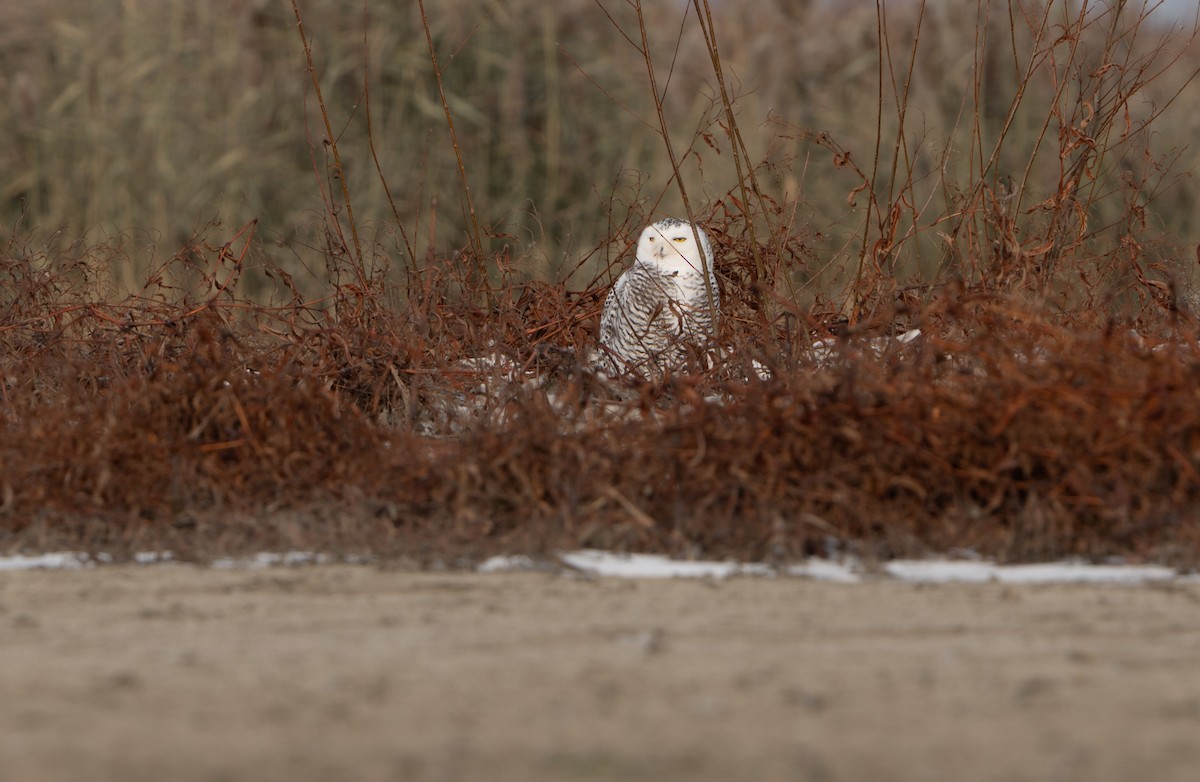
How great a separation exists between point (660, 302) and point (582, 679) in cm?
253

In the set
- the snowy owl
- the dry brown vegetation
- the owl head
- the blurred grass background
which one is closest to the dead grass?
the dry brown vegetation

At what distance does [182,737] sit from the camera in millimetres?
1968

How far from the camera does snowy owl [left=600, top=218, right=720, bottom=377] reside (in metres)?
4.69

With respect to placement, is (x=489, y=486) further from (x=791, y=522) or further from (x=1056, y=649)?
(x=1056, y=649)

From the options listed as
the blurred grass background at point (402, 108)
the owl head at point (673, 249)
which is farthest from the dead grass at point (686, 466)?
the blurred grass background at point (402, 108)

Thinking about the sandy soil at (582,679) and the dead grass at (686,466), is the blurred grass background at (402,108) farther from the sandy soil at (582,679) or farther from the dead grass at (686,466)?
the sandy soil at (582,679)

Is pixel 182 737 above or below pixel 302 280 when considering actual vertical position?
below

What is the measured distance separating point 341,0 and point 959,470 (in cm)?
697

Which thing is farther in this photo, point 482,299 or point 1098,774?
point 482,299

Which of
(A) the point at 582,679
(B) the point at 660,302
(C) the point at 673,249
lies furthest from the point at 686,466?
(C) the point at 673,249

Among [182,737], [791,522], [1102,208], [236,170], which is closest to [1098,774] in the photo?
Result: [182,737]

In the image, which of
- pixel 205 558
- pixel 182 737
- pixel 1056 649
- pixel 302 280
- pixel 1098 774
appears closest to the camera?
pixel 1098 774

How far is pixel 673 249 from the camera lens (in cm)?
486

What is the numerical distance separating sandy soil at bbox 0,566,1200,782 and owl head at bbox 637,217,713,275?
1.99m
